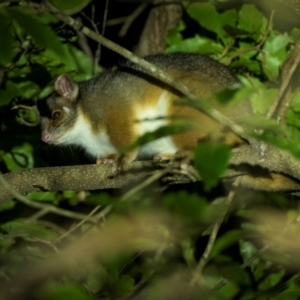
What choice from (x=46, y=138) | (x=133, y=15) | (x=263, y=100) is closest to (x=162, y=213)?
(x=263, y=100)

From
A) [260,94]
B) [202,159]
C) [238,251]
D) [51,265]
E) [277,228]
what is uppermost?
[202,159]

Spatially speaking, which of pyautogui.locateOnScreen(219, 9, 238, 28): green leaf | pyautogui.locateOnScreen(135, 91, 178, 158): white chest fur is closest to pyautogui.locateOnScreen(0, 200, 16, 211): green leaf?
pyautogui.locateOnScreen(135, 91, 178, 158): white chest fur

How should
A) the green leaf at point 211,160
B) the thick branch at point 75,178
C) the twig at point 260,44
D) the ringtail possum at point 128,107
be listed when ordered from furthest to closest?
the twig at point 260,44
the ringtail possum at point 128,107
the thick branch at point 75,178
the green leaf at point 211,160

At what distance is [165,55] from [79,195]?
126 cm

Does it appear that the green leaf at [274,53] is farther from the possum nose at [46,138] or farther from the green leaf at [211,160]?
the green leaf at [211,160]

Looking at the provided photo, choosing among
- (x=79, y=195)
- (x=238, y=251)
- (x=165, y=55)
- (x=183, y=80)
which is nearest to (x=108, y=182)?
(x=183, y=80)

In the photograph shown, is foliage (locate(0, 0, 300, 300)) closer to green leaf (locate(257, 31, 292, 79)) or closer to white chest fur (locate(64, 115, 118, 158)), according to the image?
green leaf (locate(257, 31, 292, 79))

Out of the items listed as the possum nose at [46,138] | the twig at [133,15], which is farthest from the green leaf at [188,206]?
the twig at [133,15]

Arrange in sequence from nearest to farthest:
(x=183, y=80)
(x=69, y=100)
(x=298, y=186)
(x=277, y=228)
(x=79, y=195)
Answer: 1. (x=277, y=228)
2. (x=298, y=186)
3. (x=183, y=80)
4. (x=69, y=100)
5. (x=79, y=195)

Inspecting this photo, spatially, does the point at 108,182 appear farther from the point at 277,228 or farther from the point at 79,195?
the point at 79,195

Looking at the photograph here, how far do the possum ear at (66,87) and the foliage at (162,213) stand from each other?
13 cm

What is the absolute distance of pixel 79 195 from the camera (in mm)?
4582

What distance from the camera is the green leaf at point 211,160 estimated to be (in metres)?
1.31

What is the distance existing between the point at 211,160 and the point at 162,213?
49 cm
